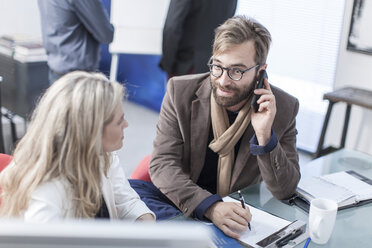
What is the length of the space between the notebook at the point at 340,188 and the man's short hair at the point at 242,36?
1.69 ft

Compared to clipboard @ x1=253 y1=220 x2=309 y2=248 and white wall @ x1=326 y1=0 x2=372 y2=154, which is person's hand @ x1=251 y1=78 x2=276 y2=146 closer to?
clipboard @ x1=253 y1=220 x2=309 y2=248

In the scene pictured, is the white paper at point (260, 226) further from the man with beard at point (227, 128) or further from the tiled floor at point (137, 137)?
the tiled floor at point (137, 137)

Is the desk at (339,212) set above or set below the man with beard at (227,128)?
below

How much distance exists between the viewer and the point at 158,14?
4219 millimetres

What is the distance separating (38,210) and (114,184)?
44 cm

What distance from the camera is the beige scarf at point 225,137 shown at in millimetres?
1700

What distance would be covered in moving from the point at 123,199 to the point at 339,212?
720 millimetres

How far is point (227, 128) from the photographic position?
5.77ft

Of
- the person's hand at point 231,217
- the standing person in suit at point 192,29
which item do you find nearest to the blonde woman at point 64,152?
the person's hand at point 231,217

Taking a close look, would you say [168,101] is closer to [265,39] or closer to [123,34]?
[265,39]

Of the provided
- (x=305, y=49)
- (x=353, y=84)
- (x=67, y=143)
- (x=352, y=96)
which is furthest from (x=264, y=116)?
(x=305, y=49)

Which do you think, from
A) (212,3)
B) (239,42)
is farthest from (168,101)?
(212,3)

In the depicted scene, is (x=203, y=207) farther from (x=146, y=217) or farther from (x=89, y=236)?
(x=89, y=236)

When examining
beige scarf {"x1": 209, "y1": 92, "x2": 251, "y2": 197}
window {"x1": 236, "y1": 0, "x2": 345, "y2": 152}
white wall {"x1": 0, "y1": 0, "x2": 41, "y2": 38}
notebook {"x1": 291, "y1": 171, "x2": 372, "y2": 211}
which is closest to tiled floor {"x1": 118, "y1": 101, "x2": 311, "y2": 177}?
window {"x1": 236, "y1": 0, "x2": 345, "y2": 152}
